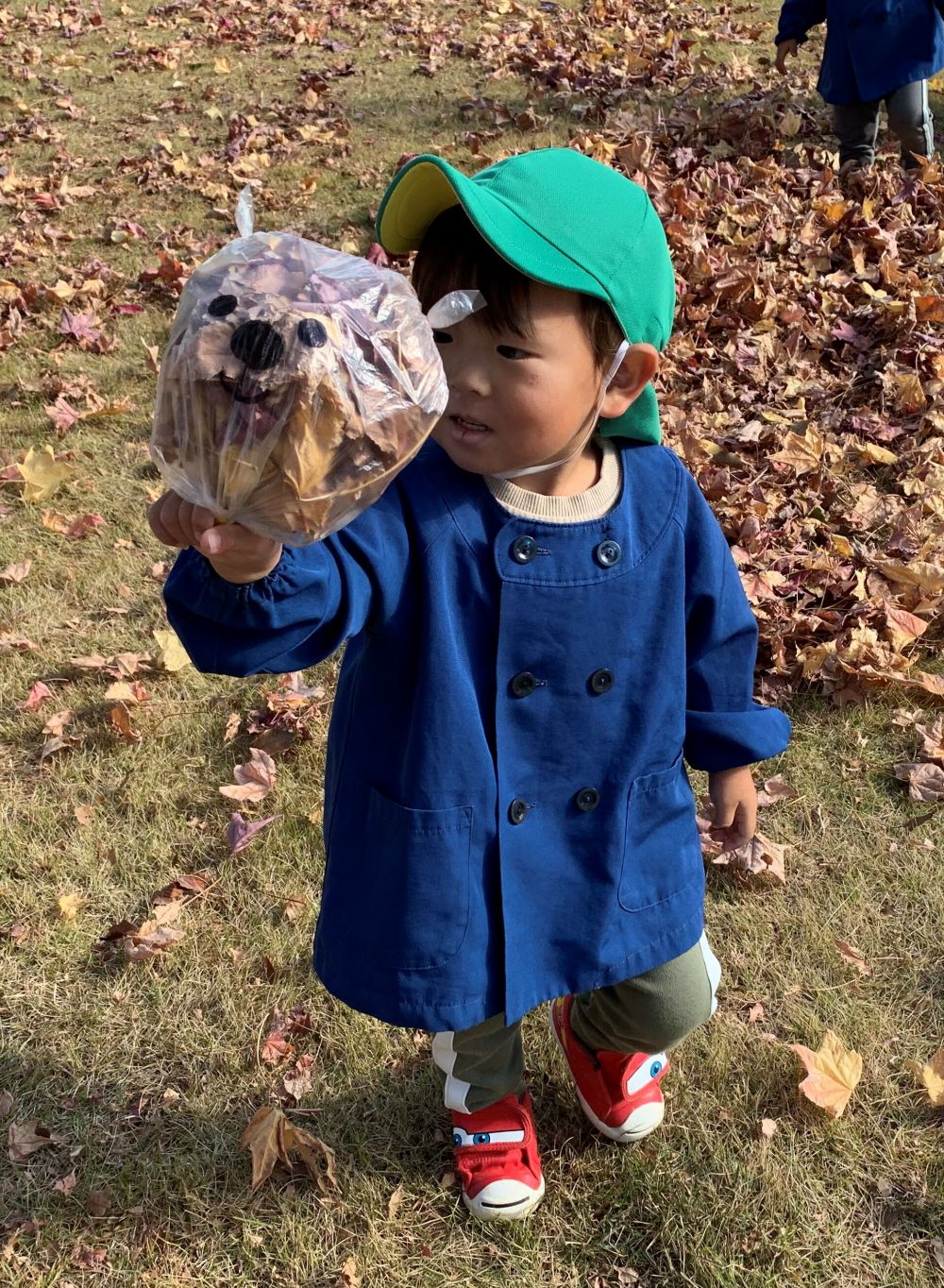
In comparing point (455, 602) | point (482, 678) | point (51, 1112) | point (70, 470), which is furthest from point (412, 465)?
point (70, 470)

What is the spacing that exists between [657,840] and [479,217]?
107cm

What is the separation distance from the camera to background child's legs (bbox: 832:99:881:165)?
594 centimetres

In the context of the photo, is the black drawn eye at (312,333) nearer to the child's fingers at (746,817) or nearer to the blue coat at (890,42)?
the child's fingers at (746,817)

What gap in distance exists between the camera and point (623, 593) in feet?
5.71

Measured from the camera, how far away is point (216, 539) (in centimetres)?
121

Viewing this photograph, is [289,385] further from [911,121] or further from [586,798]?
[911,121]

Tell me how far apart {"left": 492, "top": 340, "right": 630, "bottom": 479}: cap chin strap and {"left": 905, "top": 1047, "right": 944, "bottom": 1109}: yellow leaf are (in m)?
1.59

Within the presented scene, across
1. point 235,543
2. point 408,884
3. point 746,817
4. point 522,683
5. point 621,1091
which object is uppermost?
point 235,543

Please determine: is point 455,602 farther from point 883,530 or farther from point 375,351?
point 883,530

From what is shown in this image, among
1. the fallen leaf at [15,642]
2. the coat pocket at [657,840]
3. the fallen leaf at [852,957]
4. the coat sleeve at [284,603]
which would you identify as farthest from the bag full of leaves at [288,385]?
the fallen leaf at [15,642]

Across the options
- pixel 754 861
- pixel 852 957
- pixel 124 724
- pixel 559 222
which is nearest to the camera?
pixel 559 222

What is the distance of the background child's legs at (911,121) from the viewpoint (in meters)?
5.85

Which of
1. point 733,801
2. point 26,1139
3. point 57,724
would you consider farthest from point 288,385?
point 57,724

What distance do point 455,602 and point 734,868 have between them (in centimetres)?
151
